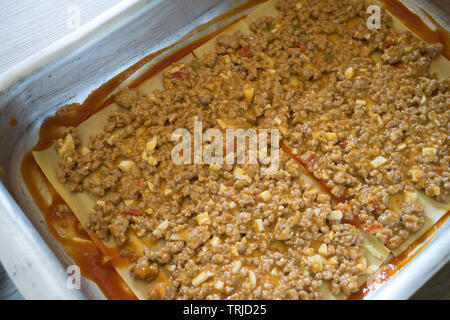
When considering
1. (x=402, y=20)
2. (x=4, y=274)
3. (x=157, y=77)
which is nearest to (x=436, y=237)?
(x=402, y=20)

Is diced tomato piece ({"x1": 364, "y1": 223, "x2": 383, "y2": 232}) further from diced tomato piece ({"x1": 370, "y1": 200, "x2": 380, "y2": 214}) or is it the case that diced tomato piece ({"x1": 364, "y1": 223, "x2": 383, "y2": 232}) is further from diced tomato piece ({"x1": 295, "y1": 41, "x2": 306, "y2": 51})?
diced tomato piece ({"x1": 295, "y1": 41, "x2": 306, "y2": 51})

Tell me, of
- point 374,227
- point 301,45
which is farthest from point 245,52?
point 374,227

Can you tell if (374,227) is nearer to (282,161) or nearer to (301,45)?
(282,161)

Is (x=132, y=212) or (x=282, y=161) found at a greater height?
(x=282, y=161)

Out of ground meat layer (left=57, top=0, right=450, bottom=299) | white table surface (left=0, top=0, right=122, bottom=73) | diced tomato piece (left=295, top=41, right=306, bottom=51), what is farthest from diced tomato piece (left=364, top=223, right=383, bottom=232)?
white table surface (left=0, top=0, right=122, bottom=73)

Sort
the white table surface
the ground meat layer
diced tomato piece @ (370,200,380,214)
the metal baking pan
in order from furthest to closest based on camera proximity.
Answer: the white table surface → diced tomato piece @ (370,200,380,214) → the ground meat layer → the metal baking pan

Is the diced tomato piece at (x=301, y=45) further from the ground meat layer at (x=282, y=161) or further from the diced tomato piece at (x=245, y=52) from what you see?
the diced tomato piece at (x=245, y=52)

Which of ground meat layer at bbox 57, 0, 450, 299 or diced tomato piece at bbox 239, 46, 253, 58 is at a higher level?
diced tomato piece at bbox 239, 46, 253, 58

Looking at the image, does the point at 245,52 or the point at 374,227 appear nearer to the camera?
the point at 374,227
